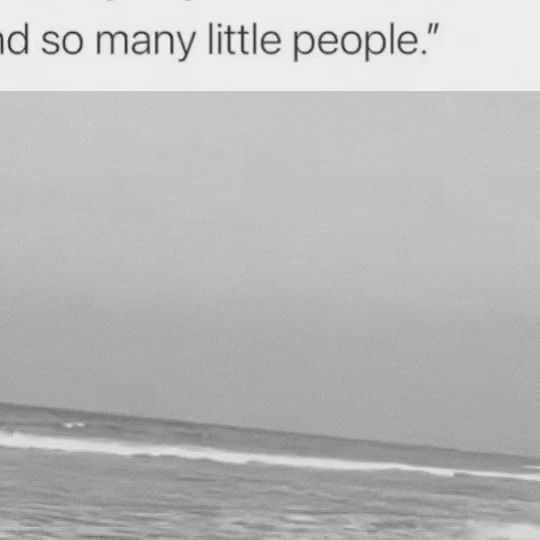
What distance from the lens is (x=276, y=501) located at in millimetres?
25375

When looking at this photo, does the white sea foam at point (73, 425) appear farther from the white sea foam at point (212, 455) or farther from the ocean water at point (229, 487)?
the white sea foam at point (212, 455)

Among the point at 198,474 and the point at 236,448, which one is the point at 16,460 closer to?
the point at 198,474

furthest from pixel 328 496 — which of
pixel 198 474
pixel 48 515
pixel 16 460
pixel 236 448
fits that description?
pixel 236 448

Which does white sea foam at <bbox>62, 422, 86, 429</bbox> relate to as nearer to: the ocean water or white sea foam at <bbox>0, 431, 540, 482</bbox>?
the ocean water

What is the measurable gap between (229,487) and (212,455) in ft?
45.1

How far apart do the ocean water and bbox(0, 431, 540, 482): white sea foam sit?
0.07 meters

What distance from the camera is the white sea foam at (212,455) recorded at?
39.6m

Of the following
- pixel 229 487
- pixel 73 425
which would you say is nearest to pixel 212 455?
pixel 73 425

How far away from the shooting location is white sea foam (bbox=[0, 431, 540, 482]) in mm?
39562

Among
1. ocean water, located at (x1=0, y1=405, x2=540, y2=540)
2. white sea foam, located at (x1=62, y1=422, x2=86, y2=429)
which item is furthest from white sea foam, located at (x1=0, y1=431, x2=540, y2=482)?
white sea foam, located at (x1=62, y1=422, x2=86, y2=429)

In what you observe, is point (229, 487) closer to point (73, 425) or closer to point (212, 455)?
point (212, 455)

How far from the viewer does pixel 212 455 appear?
42.4 m

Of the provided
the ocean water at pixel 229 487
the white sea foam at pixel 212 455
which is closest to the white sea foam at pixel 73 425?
the ocean water at pixel 229 487

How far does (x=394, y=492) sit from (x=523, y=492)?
5917mm
